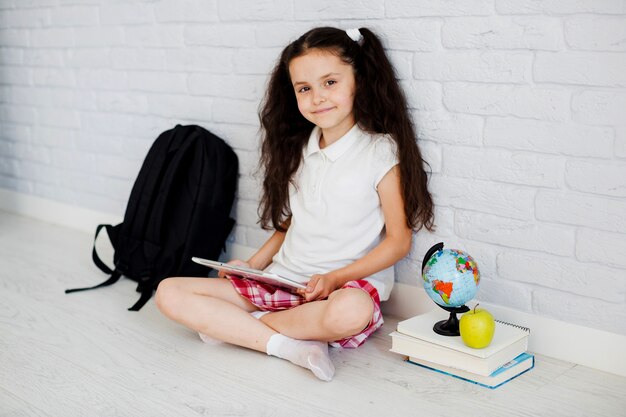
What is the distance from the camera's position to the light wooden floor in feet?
4.67

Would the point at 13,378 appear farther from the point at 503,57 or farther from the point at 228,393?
the point at 503,57

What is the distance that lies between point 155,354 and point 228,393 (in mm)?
287

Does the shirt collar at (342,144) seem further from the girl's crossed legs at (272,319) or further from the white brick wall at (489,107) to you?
the girl's crossed legs at (272,319)

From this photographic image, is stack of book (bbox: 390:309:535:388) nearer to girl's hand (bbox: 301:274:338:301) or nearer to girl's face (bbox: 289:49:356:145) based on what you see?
girl's hand (bbox: 301:274:338:301)

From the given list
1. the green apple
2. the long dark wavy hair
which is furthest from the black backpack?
the green apple

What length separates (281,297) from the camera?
1806 millimetres

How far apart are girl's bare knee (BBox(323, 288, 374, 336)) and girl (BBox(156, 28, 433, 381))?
1 cm

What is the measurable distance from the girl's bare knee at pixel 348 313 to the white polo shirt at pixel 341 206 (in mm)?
195

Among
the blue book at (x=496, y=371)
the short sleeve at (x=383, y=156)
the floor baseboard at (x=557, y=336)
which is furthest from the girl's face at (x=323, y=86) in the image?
the blue book at (x=496, y=371)

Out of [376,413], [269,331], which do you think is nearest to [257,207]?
[269,331]

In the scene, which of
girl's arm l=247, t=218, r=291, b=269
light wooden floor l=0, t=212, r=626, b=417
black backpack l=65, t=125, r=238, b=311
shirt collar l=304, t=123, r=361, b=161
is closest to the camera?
light wooden floor l=0, t=212, r=626, b=417

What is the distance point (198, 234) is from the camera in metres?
2.11

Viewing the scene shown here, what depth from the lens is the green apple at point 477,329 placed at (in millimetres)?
1477

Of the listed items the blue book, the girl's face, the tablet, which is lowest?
the blue book
